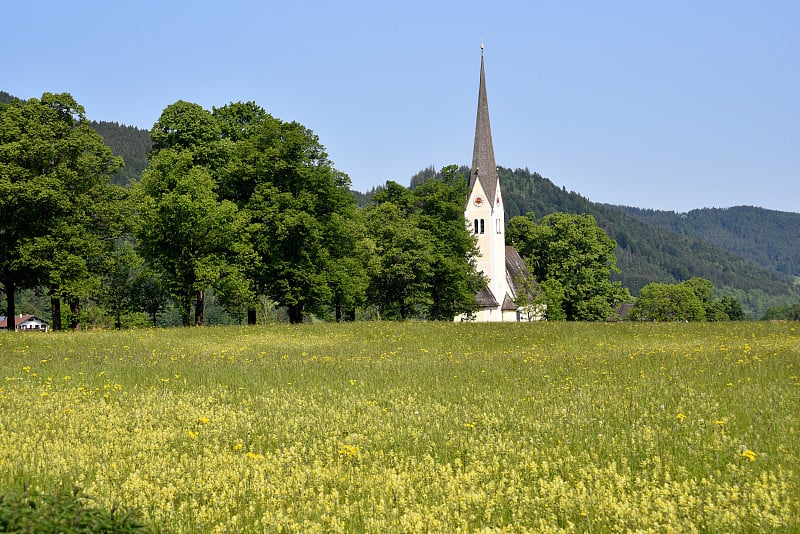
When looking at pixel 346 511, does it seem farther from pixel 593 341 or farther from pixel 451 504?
pixel 593 341

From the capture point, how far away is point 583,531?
598 centimetres

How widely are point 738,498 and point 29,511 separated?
6.33 m

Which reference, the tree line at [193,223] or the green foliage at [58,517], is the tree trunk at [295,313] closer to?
the tree line at [193,223]

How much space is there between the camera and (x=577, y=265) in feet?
258

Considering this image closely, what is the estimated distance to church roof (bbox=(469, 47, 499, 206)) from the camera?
7962cm

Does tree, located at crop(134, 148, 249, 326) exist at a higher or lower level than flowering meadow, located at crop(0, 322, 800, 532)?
higher

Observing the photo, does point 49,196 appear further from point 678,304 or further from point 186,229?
point 678,304

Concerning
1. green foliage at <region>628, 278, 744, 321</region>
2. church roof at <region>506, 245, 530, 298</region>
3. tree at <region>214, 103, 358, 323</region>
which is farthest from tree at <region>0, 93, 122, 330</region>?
green foliage at <region>628, 278, 744, 321</region>

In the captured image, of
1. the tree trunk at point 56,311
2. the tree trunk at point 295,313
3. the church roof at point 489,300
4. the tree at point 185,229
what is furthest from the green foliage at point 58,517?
the church roof at point 489,300

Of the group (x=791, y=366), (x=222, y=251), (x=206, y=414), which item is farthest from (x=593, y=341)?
(x=222, y=251)

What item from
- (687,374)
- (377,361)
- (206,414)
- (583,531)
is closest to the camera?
(583,531)

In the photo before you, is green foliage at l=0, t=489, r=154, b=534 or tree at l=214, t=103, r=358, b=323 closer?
green foliage at l=0, t=489, r=154, b=534

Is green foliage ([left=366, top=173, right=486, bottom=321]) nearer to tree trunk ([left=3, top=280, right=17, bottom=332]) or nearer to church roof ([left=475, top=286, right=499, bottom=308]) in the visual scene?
church roof ([left=475, top=286, right=499, bottom=308])

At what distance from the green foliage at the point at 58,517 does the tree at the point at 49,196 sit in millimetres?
32603
